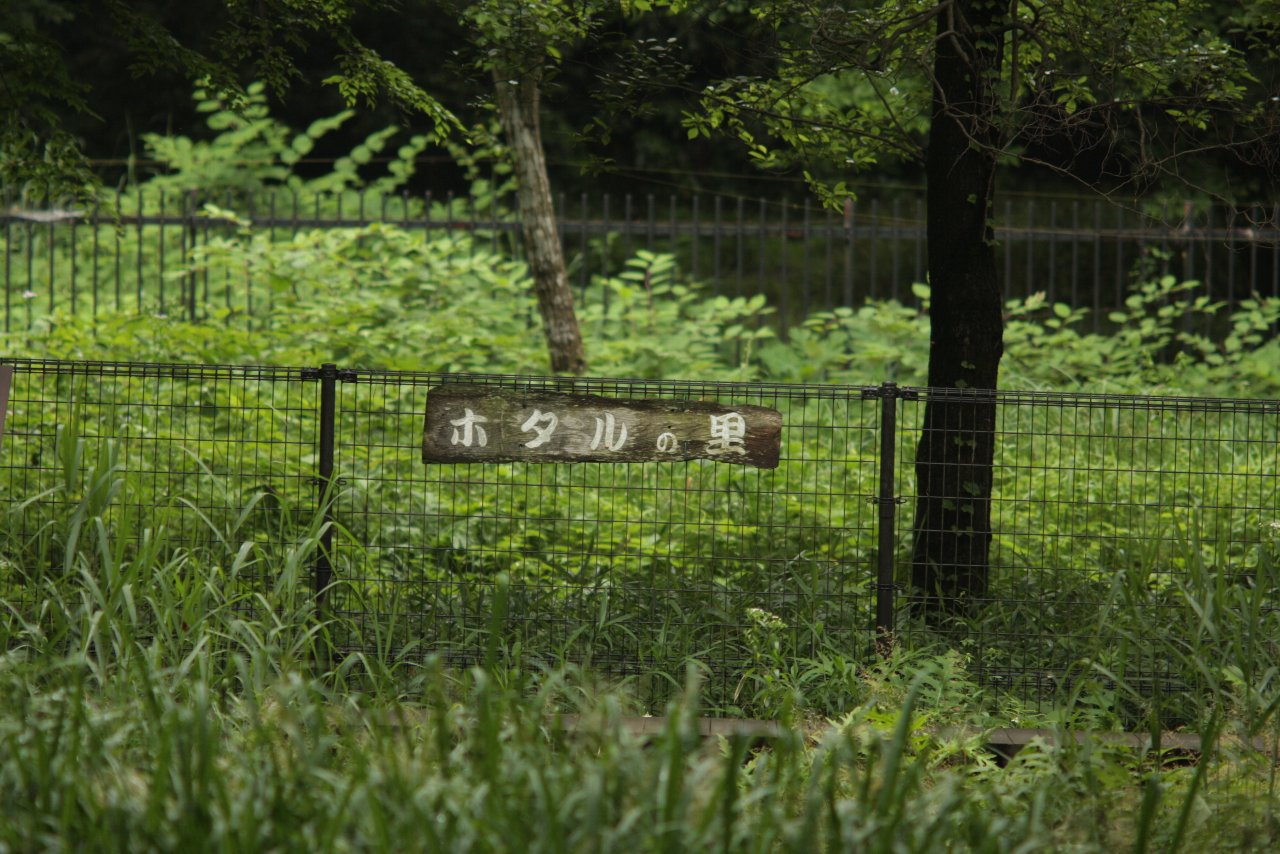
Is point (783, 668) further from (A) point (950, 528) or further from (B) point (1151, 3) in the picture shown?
(B) point (1151, 3)

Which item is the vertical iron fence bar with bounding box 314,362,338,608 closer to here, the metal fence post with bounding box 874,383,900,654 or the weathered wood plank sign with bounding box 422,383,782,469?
the weathered wood plank sign with bounding box 422,383,782,469

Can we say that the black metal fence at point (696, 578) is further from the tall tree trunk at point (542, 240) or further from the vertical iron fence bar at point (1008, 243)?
the vertical iron fence bar at point (1008, 243)

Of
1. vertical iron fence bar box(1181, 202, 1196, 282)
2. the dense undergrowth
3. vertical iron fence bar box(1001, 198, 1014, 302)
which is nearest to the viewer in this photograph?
the dense undergrowth

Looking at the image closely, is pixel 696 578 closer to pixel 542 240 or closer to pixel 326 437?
pixel 326 437

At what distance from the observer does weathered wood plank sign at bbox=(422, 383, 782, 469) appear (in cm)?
480

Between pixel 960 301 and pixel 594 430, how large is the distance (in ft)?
5.70

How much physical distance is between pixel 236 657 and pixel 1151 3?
461 centimetres

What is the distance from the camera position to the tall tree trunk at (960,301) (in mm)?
5207

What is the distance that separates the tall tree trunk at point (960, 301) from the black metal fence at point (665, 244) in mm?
3337

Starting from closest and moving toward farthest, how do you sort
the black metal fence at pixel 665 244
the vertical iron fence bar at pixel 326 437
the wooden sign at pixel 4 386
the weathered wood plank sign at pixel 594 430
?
1. the wooden sign at pixel 4 386
2. the weathered wood plank sign at pixel 594 430
3. the vertical iron fence bar at pixel 326 437
4. the black metal fence at pixel 665 244

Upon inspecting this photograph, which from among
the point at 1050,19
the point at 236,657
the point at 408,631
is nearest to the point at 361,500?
the point at 408,631

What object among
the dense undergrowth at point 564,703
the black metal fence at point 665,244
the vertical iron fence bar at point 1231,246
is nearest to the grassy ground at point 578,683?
the dense undergrowth at point 564,703

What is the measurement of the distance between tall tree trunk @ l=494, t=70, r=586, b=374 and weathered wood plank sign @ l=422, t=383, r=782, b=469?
199 inches

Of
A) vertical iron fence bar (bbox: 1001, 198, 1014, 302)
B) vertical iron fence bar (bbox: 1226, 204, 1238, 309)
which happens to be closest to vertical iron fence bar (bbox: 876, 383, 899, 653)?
vertical iron fence bar (bbox: 1226, 204, 1238, 309)
